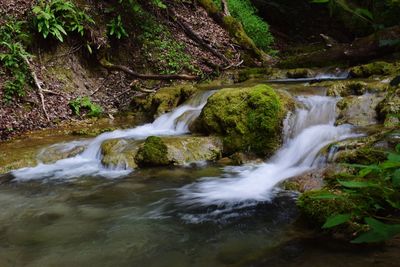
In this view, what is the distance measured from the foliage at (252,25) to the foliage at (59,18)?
6.68 metres

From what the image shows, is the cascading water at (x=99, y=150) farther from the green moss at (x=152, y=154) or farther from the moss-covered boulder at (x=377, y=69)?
the moss-covered boulder at (x=377, y=69)

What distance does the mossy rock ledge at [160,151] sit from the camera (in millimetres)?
6938

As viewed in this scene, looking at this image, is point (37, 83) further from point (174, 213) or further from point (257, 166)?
point (174, 213)

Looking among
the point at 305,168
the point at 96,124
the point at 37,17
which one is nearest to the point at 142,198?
the point at 305,168

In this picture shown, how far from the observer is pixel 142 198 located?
18.2 ft

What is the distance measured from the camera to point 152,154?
6.89 metres

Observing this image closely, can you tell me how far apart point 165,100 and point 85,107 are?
6.94 ft

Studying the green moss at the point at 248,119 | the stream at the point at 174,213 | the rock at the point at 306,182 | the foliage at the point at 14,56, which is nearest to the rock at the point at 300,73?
the stream at the point at 174,213

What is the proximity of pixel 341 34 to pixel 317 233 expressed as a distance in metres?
16.7

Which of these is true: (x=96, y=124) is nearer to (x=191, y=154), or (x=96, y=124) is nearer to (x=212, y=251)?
(x=191, y=154)

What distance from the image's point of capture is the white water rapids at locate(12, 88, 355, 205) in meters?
5.57

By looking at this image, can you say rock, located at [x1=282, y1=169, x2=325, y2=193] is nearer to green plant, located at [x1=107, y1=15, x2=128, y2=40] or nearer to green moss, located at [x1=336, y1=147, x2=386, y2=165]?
green moss, located at [x1=336, y1=147, x2=386, y2=165]

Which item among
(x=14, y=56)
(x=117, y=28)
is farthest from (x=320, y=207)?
(x=117, y=28)

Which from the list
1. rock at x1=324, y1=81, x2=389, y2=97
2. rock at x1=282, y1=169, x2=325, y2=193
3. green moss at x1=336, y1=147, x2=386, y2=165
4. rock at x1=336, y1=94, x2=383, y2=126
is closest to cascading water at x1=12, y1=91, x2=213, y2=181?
rock at x1=282, y1=169, x2=325, y2=193
